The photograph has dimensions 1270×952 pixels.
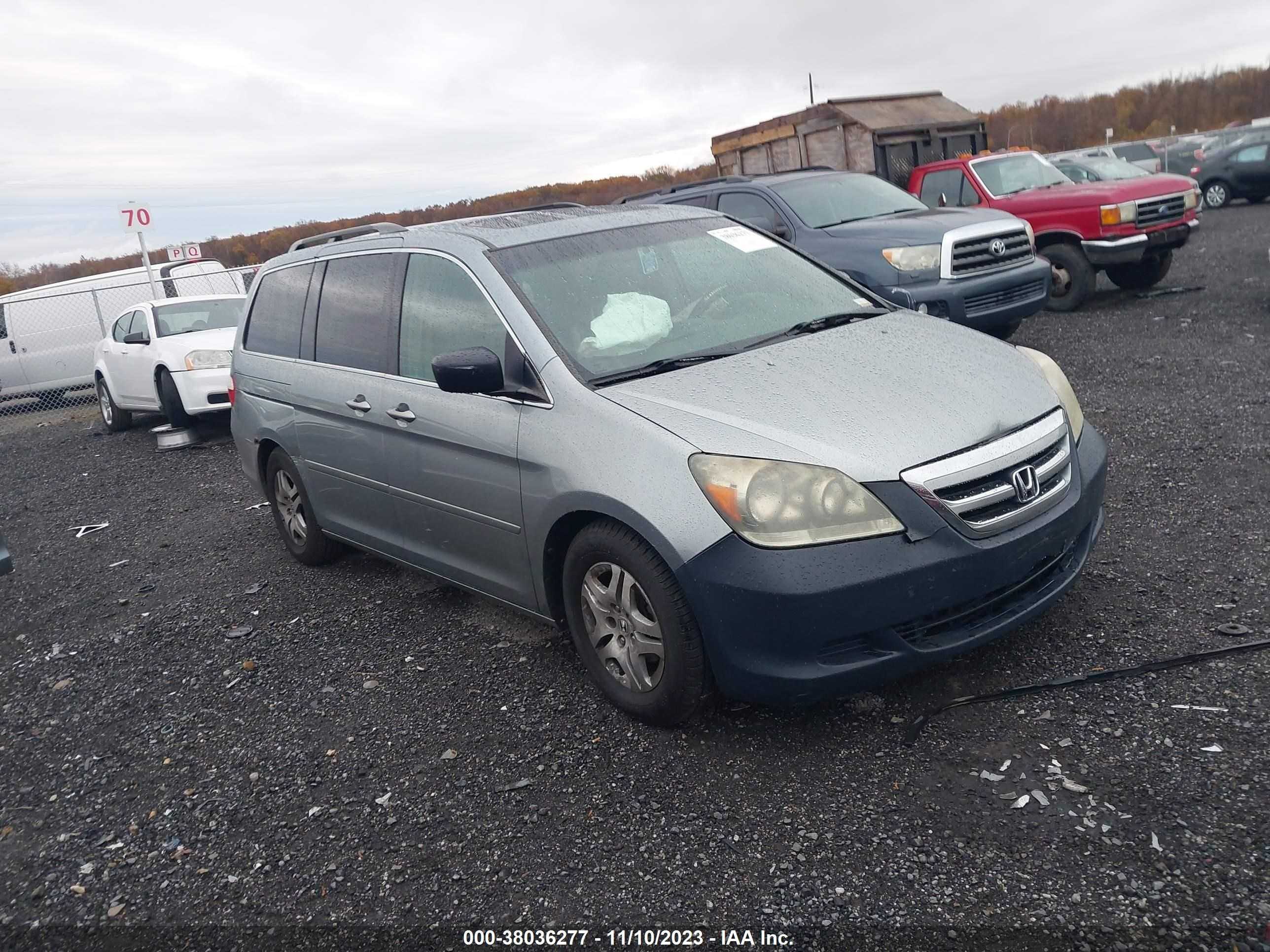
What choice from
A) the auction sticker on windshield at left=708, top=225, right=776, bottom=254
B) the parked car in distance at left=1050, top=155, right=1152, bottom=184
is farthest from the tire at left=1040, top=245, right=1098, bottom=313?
the auction sticker on windshield at left=708, top=225, right=776, bottom=254

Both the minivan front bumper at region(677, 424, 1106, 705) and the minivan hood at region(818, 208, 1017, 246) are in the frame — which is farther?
the minivan hood at region(818, 208, 1017, 246)

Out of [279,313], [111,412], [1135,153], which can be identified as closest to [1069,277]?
[279,313]

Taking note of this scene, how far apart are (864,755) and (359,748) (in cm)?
185

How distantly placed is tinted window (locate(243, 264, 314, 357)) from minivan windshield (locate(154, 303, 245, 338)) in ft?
20.8

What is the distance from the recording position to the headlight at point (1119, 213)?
1075cm

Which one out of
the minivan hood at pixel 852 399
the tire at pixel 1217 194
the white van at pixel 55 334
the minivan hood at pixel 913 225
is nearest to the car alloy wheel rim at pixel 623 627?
the minivan hood at pixel 852 399

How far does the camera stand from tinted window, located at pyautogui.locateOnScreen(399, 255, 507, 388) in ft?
12.8

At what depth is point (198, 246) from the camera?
2300cm

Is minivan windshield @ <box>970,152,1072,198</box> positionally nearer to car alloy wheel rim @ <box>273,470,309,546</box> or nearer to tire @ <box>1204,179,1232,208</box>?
car alloy wheel rim @ <box>273,470,309,546</box>

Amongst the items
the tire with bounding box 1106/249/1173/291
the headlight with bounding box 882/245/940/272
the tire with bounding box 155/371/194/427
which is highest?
the headlight with bounding box 882/245/940/272

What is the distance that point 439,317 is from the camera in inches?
164

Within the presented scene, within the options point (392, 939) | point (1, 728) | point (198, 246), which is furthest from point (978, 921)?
point (198, 246)

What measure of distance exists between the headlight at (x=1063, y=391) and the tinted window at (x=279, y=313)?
360 centimetres

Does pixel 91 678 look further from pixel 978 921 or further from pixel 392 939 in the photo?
pixel 978 921
